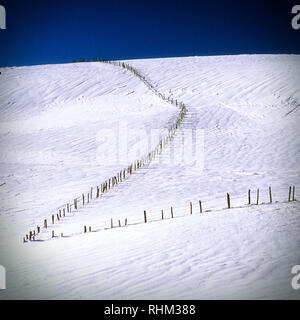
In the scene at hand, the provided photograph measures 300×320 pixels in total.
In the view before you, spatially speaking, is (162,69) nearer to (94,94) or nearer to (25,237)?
(94,94)

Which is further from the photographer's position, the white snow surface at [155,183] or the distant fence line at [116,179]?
the distant fence line at [116,179]

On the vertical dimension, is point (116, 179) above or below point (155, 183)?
above

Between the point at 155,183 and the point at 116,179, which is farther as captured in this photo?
the point at 116,179

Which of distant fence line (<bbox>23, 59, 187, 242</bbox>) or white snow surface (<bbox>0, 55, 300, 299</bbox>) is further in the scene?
distant fence line (<bbox>23, 59, 187, 242</bbox>)

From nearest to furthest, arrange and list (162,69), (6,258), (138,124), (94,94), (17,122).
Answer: (6,258)
(138,124)
(17,122)
(94,94)
(162,69)

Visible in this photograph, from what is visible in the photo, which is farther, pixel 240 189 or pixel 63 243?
pixel 240 189
